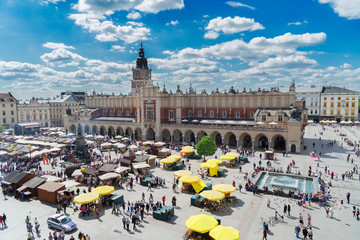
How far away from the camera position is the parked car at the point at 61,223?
1906 cm

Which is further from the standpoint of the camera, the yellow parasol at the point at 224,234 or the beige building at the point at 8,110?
the beige building at the point at 8,110

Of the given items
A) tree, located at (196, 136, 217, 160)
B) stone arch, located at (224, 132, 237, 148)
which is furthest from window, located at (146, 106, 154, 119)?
tree, located at (196, 136, 217, 160)

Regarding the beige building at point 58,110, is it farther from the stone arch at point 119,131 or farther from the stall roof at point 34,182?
the stall roof at point 34,182

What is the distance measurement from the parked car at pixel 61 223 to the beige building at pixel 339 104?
348 ft

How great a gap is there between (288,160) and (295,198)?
16590 millimetres

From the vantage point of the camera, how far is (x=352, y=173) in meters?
30.9

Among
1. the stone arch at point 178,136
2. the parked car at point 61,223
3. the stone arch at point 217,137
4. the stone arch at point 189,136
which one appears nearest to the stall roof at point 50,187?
the parked car at point 61,223

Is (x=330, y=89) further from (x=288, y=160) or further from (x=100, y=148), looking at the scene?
(x=100, y=148)

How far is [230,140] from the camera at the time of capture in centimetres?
5466

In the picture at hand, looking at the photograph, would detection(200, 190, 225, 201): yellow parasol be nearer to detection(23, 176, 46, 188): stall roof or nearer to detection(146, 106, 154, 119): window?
detection(23, 176, 46, 188): stall roof

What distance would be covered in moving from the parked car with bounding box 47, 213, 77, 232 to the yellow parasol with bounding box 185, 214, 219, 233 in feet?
30.8

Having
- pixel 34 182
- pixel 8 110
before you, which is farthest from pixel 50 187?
pixel 8 110

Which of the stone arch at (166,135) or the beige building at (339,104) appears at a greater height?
the beige building at (339,104)

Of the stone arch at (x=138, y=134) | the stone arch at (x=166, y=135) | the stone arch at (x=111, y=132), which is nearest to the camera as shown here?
the stone arch at (x=166, y=135)
